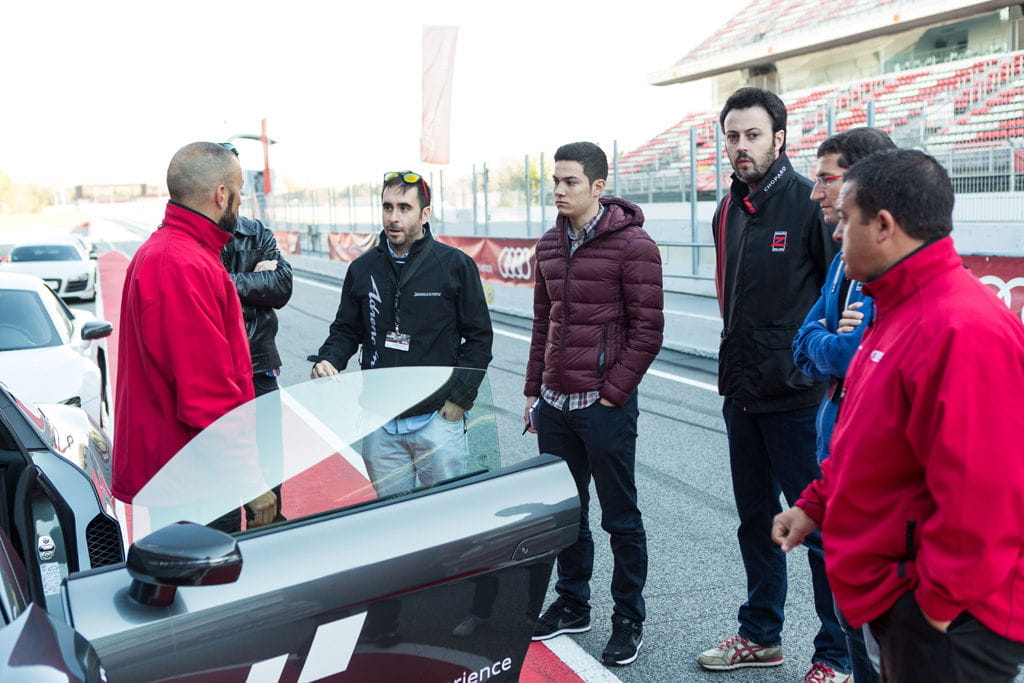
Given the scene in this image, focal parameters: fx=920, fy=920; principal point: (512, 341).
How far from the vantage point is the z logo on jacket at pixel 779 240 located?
11.2 feet

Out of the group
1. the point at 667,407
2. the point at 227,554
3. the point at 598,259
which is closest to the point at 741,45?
the point at 667,407

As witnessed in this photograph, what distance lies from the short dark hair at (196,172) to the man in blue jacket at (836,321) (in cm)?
205

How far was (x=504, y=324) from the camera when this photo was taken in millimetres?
14305

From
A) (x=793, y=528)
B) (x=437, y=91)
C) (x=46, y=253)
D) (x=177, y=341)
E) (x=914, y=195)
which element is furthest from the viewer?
(x=437, y=91)

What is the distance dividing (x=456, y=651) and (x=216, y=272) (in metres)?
1.54

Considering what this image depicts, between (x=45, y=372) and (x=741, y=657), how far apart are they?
516 cm

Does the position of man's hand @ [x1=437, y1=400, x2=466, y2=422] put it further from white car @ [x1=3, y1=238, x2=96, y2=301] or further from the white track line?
white car @ [x1=3, y1=238, x2=96, y2=301]

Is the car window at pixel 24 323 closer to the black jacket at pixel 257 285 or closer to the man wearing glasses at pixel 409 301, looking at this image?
the black jacket at pixel 257 285

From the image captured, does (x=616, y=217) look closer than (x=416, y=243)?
Yes

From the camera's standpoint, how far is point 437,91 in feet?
67.8

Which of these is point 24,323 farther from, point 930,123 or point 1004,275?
point 930,123

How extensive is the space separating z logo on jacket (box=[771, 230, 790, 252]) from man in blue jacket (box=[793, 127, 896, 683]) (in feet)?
0.59

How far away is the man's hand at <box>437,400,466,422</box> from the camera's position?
261cm

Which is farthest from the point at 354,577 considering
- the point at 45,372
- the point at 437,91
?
the point at 437,91
